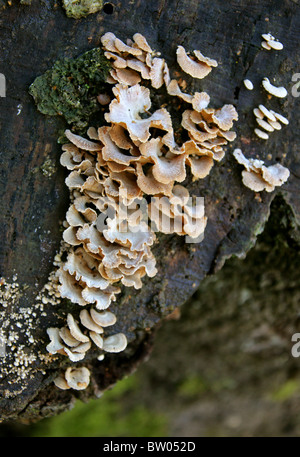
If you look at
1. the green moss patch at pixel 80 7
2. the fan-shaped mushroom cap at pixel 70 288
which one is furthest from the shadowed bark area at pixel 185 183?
the fan-shaped mushroom cap at pixel 70 288

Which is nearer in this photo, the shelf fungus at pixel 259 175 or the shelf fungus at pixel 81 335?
the shelf fungus at pixel 81 335

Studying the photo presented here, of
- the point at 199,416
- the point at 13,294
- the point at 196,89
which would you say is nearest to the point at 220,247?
the point at 196,89

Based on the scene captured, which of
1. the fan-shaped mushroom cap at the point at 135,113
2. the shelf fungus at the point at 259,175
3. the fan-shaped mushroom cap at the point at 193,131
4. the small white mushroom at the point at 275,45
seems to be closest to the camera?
the fan-shaped mushroom cap at the point at 135,113

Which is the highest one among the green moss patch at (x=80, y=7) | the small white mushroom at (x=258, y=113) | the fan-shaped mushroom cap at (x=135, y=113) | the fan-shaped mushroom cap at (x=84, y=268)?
the green moss patch at (x=80, y=7)

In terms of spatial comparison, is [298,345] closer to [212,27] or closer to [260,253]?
[260,253]

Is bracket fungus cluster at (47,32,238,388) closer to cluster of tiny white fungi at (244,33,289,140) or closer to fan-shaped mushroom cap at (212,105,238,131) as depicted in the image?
fan-shaped mushroom cap at (212,105,238,131)

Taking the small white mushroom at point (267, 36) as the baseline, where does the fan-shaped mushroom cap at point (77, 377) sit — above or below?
below

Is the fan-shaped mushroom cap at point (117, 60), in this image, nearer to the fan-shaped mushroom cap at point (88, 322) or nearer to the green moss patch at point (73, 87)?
the green moss patch at point (73, 87)
